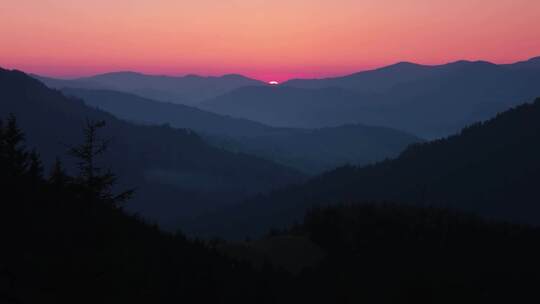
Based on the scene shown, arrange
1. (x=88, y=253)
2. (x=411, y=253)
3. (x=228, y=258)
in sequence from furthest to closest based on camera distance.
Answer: (x=411, y=253) < (x=228, y=258) < (x=88, y=253)

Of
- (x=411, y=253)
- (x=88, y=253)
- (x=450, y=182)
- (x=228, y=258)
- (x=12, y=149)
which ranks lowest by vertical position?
(x=450, y=182)

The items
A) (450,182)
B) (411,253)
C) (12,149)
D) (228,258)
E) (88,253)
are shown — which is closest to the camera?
(88,253)

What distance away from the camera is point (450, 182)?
12962 centimetres

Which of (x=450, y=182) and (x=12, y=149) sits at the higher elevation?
(x=12, y=149)

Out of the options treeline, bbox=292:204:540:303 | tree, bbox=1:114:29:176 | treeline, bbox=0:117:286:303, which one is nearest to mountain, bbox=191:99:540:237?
treeline, bbox=292:204:540:303

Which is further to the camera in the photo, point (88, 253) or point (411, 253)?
point (411, 253)

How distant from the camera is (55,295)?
46.9 feet

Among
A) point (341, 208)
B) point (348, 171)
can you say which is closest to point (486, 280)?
point (341, 208)

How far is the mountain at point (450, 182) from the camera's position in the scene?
115 meters

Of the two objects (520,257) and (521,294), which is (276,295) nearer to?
(521,294)

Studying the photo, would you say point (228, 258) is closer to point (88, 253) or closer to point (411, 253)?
point (411, 253)

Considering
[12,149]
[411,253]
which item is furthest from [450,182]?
[12,149]

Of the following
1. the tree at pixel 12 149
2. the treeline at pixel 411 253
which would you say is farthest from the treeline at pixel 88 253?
the treeline at pixel 411 253

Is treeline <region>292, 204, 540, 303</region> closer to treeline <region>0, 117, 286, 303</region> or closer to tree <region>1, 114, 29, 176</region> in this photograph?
treeline <region>0, 117, 286, 303</region>
